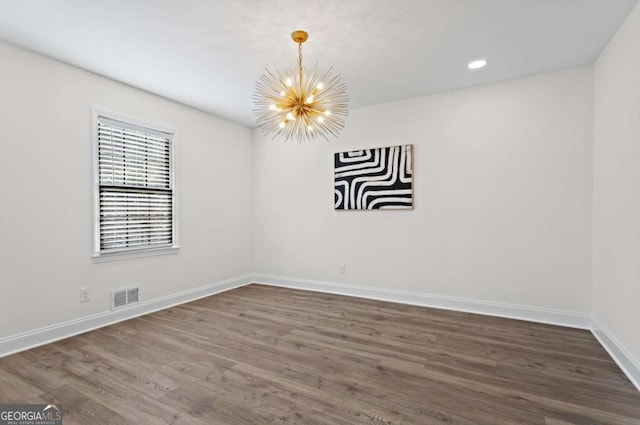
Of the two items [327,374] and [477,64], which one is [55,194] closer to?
[327,374]

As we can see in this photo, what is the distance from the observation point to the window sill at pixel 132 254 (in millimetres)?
3168

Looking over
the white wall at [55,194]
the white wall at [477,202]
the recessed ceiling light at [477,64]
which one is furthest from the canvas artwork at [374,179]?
the white wall at [55,194]

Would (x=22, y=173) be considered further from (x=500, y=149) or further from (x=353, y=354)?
(x=500, y=149)

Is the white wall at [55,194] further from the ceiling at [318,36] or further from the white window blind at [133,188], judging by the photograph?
the ceiling at [318,36]

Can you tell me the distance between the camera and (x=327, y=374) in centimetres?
219

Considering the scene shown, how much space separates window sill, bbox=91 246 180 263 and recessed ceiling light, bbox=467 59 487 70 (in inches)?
157

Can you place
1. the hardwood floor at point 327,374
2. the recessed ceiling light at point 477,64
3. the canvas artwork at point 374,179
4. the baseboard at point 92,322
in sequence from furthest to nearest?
1. the canvas artwork at point 374,179
2. the recessed ceiling light at point 477,64
3. the baseboard at point 92,322
4. the hardwood floor at point 327,374

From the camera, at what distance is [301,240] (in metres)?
4.70

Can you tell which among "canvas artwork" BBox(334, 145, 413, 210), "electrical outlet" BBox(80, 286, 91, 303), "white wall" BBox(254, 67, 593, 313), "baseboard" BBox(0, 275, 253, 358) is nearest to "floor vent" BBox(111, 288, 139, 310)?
"baseboard" BBox(0, 275, 253, 358)

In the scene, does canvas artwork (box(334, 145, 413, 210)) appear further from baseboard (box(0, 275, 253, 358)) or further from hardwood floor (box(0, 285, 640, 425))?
baseboard (box(0, 275, 253, 358))

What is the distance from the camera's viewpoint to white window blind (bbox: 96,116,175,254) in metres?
3.24

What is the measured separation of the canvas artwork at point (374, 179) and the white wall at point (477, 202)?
0.11 metres

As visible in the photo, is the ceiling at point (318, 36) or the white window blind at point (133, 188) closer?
the ceiling at point (318, 36)

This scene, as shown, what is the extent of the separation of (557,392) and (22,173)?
4.43 metres
